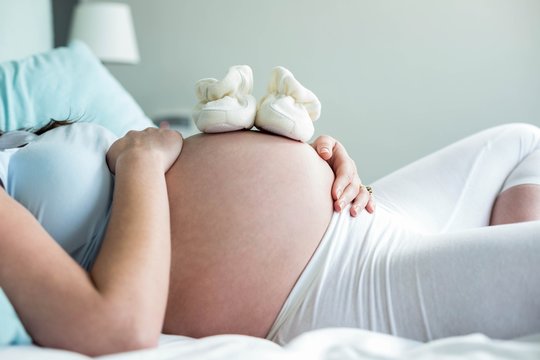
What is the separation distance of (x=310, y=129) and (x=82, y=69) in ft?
3.06

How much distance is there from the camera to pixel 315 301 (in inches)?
35.4

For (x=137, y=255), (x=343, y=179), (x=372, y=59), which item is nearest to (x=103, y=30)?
(x=372, y=59)

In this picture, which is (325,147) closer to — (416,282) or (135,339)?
(416,282)

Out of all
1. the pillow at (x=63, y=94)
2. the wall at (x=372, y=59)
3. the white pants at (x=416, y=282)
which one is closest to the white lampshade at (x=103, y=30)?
the wall at (x=372, y=59)

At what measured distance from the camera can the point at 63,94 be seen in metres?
1.63

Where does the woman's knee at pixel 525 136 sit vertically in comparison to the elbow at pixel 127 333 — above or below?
above

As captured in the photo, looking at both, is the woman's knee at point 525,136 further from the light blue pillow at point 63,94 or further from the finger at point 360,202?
the light blue pillow at point 63,94

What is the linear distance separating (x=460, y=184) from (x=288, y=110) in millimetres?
484

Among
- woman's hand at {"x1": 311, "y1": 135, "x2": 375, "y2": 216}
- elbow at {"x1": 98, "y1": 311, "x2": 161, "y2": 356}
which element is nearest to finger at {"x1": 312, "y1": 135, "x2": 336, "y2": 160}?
woman's hand at {"x1": 311, "y1": 135, "x2": 375, "y2": 216}

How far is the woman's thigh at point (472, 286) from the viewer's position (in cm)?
81

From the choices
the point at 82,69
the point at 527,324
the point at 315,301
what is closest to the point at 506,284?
the point at 527,324

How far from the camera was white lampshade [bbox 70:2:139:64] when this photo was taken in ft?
9.77

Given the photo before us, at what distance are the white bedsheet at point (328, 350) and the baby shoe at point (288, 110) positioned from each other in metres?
0.41

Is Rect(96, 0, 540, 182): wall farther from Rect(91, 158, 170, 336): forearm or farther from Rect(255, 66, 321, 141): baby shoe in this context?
Rect(91, 158, 170, 336): forearm
